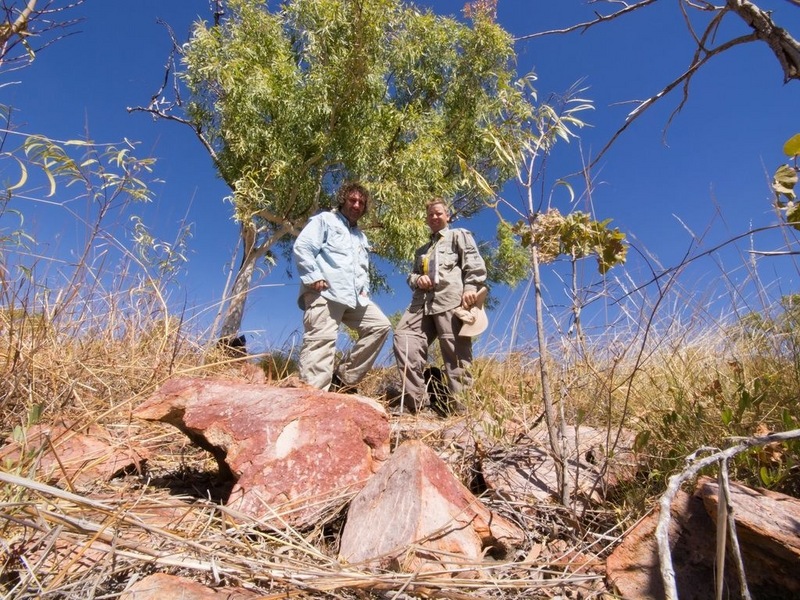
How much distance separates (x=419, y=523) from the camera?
1316mm

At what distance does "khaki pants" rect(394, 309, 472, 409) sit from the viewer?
412cm

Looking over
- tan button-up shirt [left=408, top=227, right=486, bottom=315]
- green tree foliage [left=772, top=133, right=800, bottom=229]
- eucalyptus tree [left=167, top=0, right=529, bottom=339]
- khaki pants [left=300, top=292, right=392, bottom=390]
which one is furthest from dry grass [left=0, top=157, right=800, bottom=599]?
eucalyptus tree [left=167, top=0, right=529, bottom=339]

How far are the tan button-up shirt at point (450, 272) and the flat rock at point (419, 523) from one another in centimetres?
279

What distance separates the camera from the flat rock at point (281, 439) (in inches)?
63.6

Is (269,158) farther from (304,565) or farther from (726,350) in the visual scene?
(304,565)

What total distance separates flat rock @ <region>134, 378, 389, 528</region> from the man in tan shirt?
210cm

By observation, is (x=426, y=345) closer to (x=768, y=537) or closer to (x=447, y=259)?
(x=447, y=259)

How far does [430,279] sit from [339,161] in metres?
6.55

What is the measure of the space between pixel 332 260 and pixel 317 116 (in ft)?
19.9

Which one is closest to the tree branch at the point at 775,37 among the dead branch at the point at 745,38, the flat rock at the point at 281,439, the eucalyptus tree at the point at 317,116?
the dead branch at the point at 745,38

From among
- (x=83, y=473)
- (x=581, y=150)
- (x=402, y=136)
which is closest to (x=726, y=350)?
(x=581, y=150)

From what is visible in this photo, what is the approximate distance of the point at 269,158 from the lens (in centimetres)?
901

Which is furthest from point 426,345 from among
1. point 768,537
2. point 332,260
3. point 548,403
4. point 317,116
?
point 317,116

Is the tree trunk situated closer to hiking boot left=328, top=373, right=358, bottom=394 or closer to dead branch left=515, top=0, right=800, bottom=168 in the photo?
dead branch left=515, top=0, right=800, bottom=168
